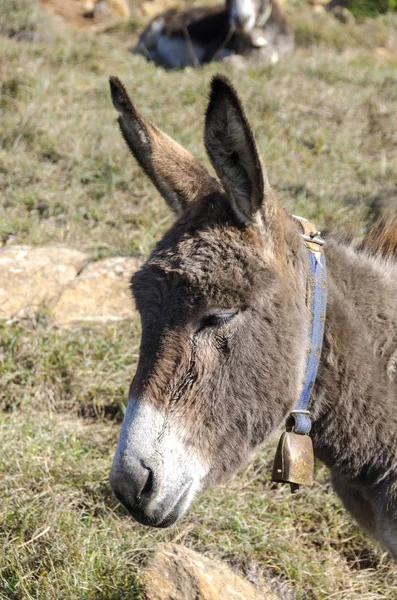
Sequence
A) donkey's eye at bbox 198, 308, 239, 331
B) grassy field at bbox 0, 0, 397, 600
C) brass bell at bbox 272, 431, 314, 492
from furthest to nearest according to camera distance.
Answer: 1. grassy field at bbox 0, 0, 397, 600
2. brass bell at bbox 272, 431, 314, 492
3. donkey's eye at bbox 198, 308, 239, 331

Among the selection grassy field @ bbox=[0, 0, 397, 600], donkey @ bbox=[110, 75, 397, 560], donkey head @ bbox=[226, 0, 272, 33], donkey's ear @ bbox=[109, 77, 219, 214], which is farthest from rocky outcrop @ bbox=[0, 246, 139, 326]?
donkey head @ bbox=[226, 0, 272, 33]

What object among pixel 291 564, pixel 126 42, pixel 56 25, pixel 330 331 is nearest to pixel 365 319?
pixel 330 331

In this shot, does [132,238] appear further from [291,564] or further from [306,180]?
[291,564]

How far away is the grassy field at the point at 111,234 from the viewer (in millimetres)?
3193

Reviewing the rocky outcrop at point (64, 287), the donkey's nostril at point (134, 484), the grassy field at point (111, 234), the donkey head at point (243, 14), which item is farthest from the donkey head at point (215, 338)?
the donkey head at point (243, 14)

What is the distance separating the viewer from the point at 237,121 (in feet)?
7.11

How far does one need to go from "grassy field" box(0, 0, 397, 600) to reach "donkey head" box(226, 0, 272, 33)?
1.02 metres

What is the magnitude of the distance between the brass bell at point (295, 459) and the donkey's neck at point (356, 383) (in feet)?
0.42

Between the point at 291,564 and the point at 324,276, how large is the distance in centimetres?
150

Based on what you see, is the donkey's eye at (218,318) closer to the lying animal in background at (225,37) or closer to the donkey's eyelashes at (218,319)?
the donkey's eyelashes at (218,319)

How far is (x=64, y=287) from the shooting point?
4621mm

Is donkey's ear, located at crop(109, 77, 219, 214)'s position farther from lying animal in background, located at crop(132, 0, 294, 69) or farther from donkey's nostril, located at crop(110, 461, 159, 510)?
lying animal in background, located at crop(132, 0, 294, 69)

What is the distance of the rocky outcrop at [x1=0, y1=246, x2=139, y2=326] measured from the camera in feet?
14.8

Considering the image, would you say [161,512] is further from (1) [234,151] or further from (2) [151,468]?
(1) [234,151]
